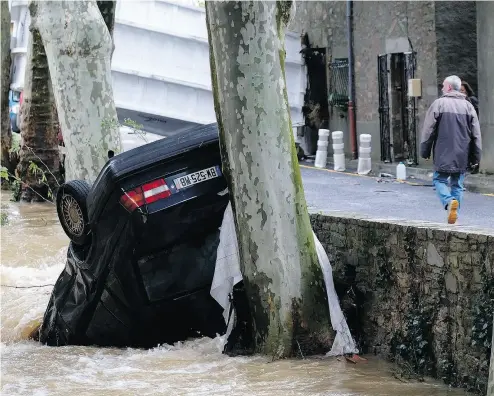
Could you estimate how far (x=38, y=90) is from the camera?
19359mm

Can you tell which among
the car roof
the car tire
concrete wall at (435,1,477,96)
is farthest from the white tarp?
concrete wall at (435,1,477,96)

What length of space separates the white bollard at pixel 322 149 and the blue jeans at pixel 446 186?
10.2 meters

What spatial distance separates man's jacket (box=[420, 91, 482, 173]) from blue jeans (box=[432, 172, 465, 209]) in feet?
0.56

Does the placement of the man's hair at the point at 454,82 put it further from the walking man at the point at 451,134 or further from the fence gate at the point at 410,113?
the fence gate at the point at 410,113

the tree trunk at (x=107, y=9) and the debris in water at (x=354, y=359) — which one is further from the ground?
the tree trunk at (x=107, y=9)

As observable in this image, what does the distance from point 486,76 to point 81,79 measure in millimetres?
8298


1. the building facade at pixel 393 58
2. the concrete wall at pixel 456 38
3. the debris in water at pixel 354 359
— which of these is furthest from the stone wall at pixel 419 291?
the concrete wall at pixel 456 38

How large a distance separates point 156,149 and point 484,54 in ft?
36.9

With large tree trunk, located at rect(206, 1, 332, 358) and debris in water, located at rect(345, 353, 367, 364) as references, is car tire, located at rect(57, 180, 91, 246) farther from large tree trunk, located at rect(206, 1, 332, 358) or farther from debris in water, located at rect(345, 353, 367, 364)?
debris in water, located at rect(345, 353, 367, 364)

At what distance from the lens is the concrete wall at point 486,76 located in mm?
18656

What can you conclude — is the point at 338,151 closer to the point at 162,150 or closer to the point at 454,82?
the point at 454,82

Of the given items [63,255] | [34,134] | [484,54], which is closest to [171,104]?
[34,134]

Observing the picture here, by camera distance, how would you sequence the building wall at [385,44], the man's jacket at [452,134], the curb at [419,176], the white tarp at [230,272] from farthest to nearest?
the building wall at [385,44]
the curb at [419,176]
the man's jacket at [452,134]
the white tarp at [230,272]

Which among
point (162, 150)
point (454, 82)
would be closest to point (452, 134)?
point (454, 82)
